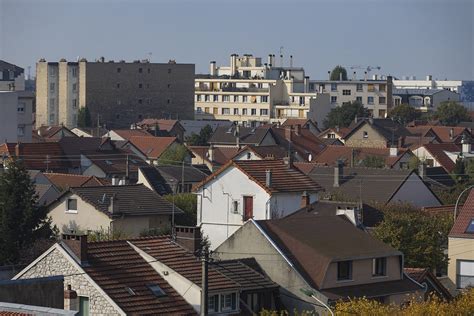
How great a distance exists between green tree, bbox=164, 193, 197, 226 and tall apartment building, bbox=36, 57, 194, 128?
83303mm

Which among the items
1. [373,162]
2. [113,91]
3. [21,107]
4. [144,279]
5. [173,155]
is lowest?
[144,279]

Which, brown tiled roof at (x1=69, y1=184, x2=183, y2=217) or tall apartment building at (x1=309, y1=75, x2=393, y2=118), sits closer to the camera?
brown tiled roof at (x1=69, y1=184, x2=183, y2=217)

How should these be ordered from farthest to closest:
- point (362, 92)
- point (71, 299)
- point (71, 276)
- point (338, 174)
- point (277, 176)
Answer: point (362, 92), point (338, 174), point (277, 176), point (71, 276), point (71, 299)

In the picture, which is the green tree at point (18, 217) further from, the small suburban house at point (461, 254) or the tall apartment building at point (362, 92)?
the tall apartment building at point (362, 92)

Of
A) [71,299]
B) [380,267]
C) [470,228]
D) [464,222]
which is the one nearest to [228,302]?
[71,299]

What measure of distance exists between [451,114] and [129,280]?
10309cm

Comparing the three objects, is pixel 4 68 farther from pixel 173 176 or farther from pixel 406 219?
pixel 406 219

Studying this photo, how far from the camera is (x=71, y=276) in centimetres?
2839

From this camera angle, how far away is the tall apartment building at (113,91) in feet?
450

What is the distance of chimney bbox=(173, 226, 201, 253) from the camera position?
3131cm

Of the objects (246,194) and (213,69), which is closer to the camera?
(246,194)

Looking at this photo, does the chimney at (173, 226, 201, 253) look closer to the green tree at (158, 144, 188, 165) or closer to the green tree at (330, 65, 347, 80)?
the green tree at (158, 144, 188, 165)

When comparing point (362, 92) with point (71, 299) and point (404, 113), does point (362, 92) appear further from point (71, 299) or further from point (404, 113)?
point (71, 299)

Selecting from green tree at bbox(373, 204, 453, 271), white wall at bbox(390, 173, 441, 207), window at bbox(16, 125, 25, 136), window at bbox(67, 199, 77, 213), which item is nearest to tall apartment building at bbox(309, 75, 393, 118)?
window at bbox(16, 125, 25, 136)
